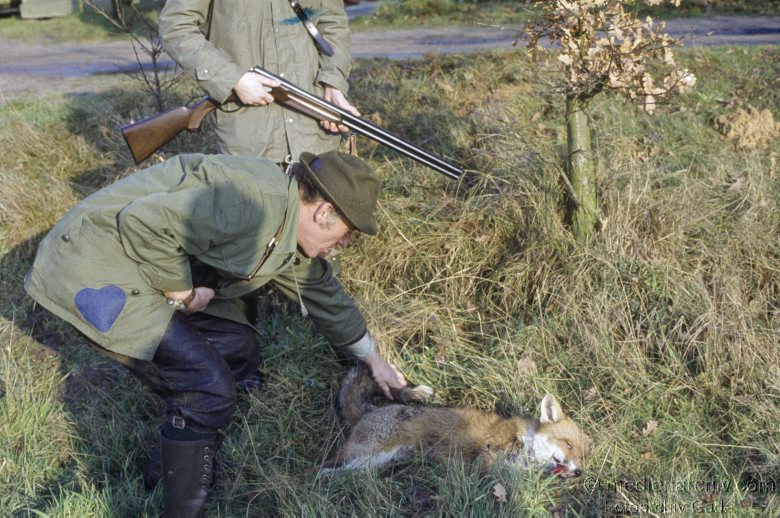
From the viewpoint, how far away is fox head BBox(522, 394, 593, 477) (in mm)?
4121

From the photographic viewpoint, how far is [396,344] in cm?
510

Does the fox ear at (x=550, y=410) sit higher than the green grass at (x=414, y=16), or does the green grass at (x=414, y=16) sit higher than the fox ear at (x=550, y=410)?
the green grass at (x=414, y=16)

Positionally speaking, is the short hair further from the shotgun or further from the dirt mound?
the dirt mound

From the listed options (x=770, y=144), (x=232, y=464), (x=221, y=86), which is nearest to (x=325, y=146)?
(x=221, y=86)

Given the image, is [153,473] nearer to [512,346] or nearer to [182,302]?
[182,302]

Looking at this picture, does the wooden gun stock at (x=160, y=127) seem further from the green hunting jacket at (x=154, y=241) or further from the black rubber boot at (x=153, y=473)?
the black rubber boot at (x=153, y=473)

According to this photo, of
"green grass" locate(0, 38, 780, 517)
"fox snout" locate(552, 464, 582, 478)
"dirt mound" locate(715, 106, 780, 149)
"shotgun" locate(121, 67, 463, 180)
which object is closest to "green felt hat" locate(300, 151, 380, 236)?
"shotgun" locate(121, 67, 463, 180)

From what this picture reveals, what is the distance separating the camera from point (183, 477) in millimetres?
3865

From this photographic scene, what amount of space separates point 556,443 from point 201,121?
9.86 ft

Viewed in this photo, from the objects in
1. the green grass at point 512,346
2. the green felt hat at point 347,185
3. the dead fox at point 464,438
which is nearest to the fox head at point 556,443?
the dead fox at point 464,438

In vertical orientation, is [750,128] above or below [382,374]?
above

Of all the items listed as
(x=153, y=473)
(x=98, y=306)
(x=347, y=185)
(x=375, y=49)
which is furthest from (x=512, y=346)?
(x=375, y=49)

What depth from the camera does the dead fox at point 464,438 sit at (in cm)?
417

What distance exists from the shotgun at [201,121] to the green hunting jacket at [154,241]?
108 cm
